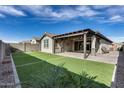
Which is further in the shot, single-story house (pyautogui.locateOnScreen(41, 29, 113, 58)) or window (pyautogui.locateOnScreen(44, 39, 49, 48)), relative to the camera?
window (pyautogui.locateOnScreen(44, 39, 49, 48))

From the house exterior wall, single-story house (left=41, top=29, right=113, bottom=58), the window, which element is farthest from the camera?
the house exterior wall

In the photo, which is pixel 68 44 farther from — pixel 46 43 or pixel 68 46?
pixel 46 43

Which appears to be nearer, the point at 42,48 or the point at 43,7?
the point at 43,7

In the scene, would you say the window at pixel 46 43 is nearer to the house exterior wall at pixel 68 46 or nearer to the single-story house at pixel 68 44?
the single-story house at pixel 68 44

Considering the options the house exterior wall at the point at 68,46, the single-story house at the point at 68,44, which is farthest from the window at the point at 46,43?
the house exterior wall at the point at 68,46

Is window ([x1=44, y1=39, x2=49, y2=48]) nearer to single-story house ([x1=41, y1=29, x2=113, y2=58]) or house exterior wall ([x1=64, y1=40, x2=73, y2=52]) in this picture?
single-story house ([x1=41, y1=29, x2=113, y2=58])

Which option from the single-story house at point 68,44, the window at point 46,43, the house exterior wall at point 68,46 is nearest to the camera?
the single-story house at point 68,44

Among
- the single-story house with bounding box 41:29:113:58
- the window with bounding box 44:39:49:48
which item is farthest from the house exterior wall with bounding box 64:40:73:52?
the window with bounding box 44:39:49:48

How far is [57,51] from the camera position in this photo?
17.9 metres

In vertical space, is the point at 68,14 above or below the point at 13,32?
above
